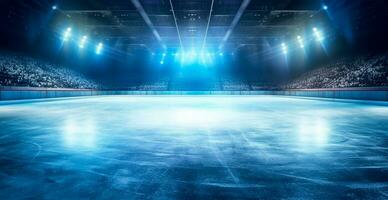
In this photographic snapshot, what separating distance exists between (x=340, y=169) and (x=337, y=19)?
20.6 m

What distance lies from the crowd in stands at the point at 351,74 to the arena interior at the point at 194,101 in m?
0.12

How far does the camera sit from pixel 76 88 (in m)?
26.8

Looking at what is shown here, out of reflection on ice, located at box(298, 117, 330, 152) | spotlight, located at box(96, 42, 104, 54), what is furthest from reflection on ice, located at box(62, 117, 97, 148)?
spotlight, located at box(96, 42, 104, 54)

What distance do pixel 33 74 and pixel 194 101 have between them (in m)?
12.9

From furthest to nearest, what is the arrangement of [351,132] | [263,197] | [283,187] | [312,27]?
Result: 1. [312,27]
2. [351,132]
3. [283,187]
4. [263,197]

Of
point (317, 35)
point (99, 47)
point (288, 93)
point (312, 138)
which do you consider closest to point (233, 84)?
point (288, 93)

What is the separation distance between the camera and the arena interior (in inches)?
105

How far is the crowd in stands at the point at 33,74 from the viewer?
59.5ft

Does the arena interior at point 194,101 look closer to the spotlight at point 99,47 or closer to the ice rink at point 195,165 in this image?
the ice rink at point 195,165

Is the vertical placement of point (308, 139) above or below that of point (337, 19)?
below

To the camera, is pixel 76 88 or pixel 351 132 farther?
pixel 76 88

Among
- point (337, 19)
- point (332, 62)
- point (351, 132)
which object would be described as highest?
point (337, 19)

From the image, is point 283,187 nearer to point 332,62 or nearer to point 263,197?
point 263,197

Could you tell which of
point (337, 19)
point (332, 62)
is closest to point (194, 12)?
point (337, 19)
